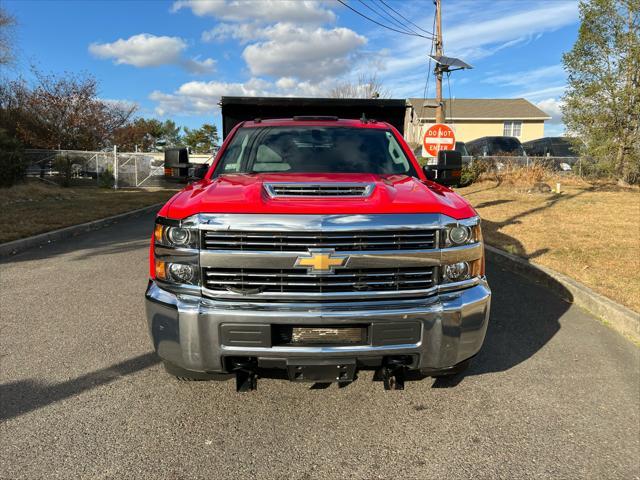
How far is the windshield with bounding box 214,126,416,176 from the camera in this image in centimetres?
394

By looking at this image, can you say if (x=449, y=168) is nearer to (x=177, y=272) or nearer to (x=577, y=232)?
(x=177, y=272)

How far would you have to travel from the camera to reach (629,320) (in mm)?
4543

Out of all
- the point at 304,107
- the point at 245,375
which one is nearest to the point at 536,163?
the point at 304,107

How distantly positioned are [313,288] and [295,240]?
0.96 feet

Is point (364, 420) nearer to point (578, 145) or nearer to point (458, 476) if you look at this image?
point (458, 476)

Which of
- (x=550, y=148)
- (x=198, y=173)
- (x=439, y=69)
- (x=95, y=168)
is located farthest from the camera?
(x=550, y=148)

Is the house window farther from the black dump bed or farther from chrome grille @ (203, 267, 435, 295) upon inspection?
chrome grille @ (203, 267, 435, 295)

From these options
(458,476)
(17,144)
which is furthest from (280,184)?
(17,144)

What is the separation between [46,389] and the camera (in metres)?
3.27

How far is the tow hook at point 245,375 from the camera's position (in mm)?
2645

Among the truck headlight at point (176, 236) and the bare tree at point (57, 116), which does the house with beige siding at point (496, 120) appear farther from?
the truck headlight at point (176, 236)

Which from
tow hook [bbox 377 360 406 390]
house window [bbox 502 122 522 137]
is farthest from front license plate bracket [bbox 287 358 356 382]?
house window [bbox 502 122 522 137]

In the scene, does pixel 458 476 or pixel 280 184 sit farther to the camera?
pixel 280 184

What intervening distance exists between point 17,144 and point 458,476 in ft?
58.2
